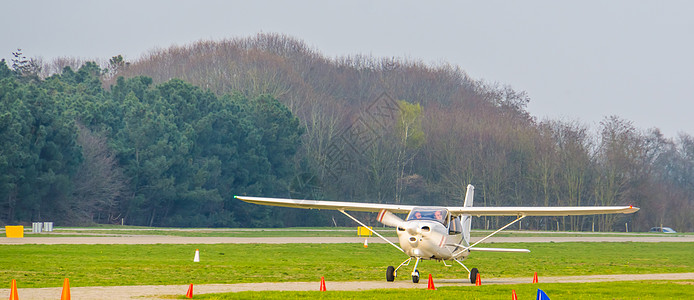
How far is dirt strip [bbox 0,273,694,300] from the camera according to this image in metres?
19.2

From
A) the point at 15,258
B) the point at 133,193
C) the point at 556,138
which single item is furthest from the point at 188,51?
the point at 15,258

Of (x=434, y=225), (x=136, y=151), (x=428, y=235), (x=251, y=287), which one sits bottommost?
(x=251, y=287)

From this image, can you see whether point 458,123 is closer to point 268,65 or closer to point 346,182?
point 346,182

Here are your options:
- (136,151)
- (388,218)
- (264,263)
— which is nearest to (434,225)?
(388,218)

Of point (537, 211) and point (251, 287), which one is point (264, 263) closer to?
point (251, 287)

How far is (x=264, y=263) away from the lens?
106 ft

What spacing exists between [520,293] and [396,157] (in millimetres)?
64652

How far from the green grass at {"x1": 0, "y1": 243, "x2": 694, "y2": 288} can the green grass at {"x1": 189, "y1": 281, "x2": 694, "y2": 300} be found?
4.54m

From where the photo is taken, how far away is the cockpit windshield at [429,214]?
24.1 meters

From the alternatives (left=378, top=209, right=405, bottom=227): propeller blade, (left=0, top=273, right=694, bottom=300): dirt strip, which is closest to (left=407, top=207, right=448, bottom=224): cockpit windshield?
(left=378, top=209, right=405, bottom=227): propeller blade

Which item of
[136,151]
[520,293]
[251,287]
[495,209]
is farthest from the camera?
[136,151]

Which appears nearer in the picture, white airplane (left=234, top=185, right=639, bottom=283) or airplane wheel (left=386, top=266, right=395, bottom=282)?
white airplane (left=234, top=185, right=639, bottom=283)

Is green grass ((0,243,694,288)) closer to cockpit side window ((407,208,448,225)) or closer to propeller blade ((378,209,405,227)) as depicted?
propeller blade ((378,209,405,227))

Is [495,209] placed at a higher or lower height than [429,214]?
higher
